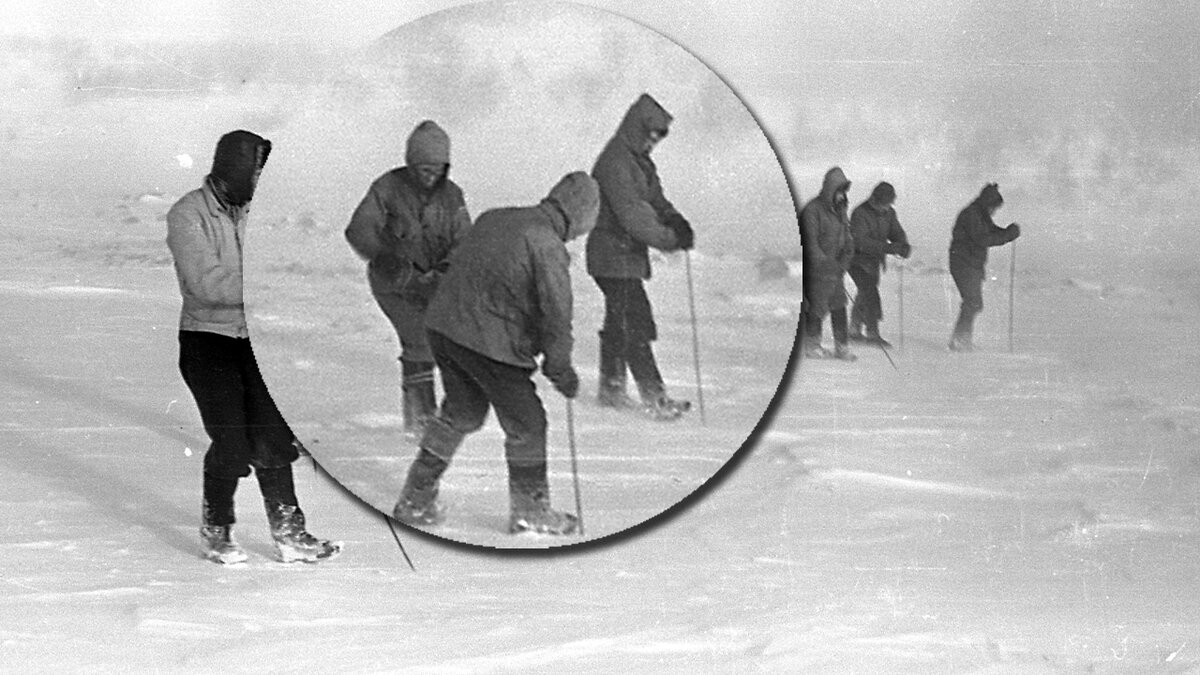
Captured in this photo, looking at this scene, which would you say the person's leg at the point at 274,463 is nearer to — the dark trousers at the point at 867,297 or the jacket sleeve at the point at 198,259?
the jacket sleeve at the point at 198,259

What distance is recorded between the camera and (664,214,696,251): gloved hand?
8.95 feet

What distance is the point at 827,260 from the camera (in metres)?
2.92

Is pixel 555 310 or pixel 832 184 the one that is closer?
pixel 555 310

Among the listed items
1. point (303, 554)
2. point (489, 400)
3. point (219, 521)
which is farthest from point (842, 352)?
point (219, 521)

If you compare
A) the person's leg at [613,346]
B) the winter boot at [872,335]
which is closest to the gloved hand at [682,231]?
the person's leg at [613,346]

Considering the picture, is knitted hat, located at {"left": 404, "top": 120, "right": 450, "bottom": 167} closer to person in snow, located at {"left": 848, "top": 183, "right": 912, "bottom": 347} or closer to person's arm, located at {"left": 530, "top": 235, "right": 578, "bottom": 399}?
person's arm, located at {"left": 530, "top": 235, "right": 578, "bottom": 399}

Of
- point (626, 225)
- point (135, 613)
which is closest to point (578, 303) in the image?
point (626, 225)

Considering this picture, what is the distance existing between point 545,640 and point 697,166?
75cm

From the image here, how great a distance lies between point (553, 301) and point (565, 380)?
0.13 metres

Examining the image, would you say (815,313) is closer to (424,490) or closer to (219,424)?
(424,490)

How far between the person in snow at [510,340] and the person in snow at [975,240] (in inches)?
26.5
